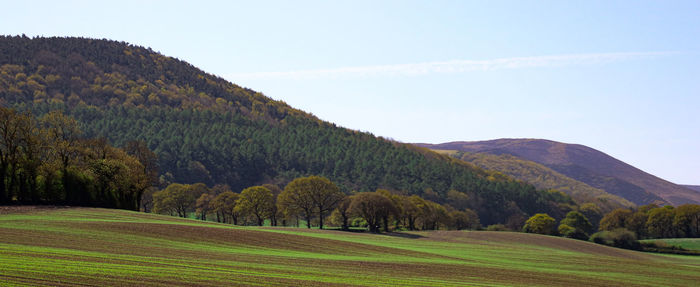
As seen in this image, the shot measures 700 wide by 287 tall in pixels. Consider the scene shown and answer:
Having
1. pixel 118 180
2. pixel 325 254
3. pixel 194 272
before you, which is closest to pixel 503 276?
pixel 325 254

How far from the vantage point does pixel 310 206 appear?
142m

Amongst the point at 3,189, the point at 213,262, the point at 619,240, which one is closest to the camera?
the point at 213,262

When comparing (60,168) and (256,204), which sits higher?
(60,168)

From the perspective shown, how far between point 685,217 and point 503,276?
144318 mm

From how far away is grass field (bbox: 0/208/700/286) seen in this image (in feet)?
104

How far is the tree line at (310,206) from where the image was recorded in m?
125

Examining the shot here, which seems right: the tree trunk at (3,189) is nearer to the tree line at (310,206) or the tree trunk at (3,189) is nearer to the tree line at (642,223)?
the tree line at (310,206)

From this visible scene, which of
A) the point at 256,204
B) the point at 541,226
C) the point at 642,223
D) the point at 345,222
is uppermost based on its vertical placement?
the point at 256,204

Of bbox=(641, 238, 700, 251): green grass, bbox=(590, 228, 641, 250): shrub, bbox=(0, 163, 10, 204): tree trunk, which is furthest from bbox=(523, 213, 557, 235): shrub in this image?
bbox=(0, 163, 10, 204): tree trunk

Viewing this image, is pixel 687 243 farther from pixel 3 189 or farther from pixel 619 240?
pixel 3 189

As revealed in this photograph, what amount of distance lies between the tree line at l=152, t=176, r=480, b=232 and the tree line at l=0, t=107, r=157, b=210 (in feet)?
139

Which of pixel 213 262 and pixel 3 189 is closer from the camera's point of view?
pixel 213 262

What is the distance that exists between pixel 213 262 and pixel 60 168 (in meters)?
52.1

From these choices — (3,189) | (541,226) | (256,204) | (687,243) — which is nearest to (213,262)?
(3,189)
